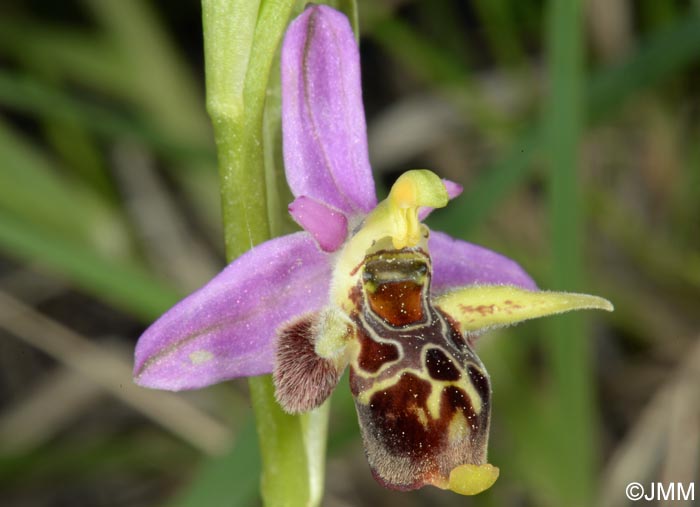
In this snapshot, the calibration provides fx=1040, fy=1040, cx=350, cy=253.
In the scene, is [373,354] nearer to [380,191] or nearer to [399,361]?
[399,361]

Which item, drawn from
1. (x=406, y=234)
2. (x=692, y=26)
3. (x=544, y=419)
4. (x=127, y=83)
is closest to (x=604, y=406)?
(x=544, y=419)

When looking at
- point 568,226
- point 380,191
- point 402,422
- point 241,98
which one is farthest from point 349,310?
point 380,191

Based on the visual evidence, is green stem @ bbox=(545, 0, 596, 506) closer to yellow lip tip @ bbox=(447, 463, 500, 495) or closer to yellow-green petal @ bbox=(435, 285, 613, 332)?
yellow-green petal @ bbox=(435, 285, 613, 332)

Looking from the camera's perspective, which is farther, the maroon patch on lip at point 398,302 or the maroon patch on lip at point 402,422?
the maroon patch on lip at point 398,302

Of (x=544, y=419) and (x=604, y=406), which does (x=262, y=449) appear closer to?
(x=544, y=419)

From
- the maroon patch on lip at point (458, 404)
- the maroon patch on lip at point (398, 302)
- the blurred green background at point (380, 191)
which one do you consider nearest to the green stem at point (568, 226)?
the blurred green background at point (380, 191)

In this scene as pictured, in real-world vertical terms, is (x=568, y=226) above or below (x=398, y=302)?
below

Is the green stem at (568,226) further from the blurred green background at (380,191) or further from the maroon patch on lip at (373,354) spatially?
the maroon patch on lip at (373,354)
